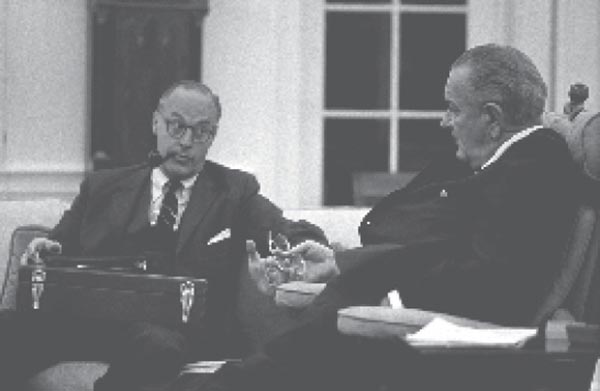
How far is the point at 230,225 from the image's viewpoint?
4066 mm

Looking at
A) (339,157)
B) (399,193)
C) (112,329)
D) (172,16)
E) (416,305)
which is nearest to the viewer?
(416,305)

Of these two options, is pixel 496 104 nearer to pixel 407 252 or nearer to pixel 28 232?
pixel 407 252

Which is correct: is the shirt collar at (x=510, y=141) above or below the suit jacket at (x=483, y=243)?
above

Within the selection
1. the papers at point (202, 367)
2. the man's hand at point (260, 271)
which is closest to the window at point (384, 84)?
the papers at point (202, 367)

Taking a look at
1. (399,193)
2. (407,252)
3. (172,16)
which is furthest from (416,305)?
(172,16)

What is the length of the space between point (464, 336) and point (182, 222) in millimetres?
1670

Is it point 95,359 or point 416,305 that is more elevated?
point 416,305

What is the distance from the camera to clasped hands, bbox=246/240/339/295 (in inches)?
130

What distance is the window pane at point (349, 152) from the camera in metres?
5.81

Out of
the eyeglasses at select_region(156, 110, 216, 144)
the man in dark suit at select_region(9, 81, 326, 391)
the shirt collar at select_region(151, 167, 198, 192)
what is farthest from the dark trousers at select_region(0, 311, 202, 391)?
the eyeglasses at select_region(156, 110, 216, 144)

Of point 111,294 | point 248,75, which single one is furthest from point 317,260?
point 248,75

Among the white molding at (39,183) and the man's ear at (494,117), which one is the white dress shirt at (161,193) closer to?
the man's ear at (494,117)

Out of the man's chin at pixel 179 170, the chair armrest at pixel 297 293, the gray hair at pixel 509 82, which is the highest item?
the gray hair at pixel 509 82

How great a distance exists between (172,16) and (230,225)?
157cm
